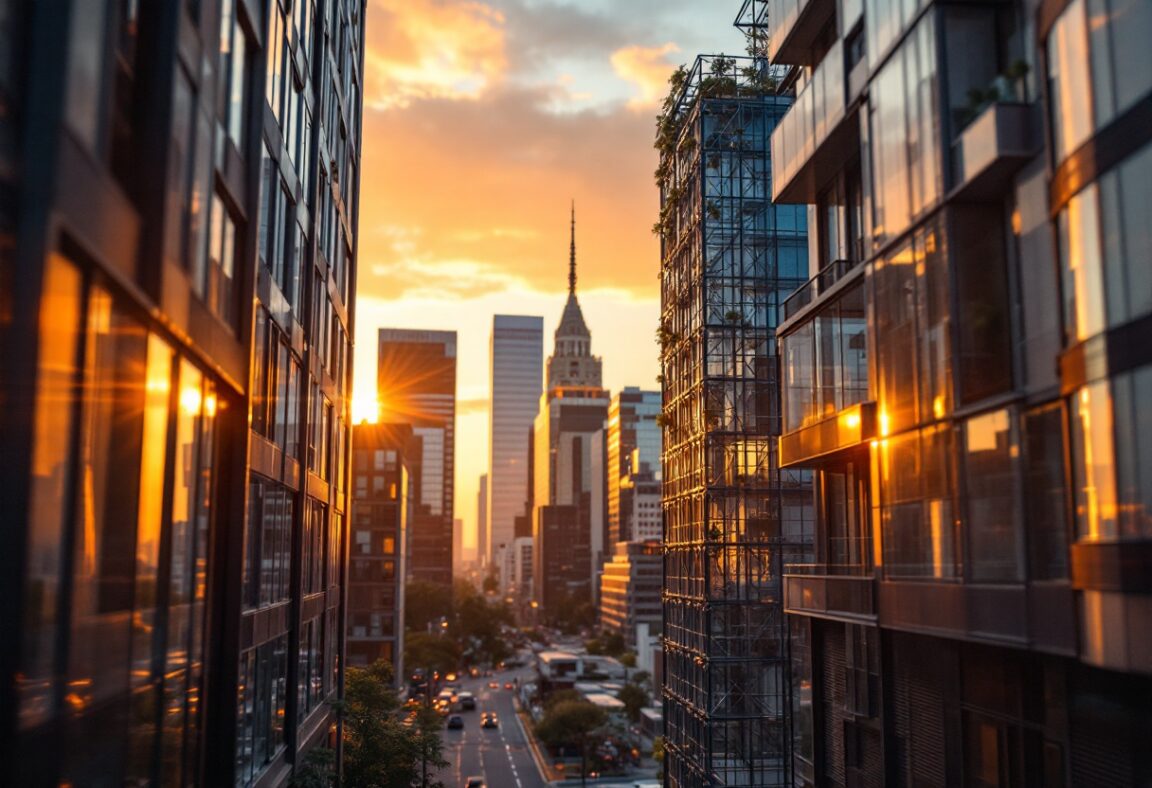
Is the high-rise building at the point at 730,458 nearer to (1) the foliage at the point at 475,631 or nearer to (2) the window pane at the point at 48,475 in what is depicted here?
(2) the window pane at the point at 48,475

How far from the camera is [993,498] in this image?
17625 millimetres

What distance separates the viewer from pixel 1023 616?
54.9 ft

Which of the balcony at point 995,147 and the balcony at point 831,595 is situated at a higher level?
the balcony at point 995,147

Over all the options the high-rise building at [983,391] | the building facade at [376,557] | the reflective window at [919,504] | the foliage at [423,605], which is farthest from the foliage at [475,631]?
the reflective window at [919,504]

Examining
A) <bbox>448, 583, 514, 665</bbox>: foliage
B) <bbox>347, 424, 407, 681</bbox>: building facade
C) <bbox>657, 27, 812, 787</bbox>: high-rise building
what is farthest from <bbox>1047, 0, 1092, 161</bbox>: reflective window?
<bbox>448, 583, 514, 665</bbox>: foliage

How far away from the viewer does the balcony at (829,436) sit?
23031mm

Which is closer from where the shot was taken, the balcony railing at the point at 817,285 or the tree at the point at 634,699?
the balcony railing at the point at 817,285

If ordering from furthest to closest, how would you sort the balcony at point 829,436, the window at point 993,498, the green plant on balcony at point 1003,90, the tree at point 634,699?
1. the tree at point 634,699
2. the balcony at point 829,436
3. the green plant on balcony at point 1003,90
4. the window at point 993,498

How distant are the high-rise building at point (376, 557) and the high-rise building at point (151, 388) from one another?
55239mm

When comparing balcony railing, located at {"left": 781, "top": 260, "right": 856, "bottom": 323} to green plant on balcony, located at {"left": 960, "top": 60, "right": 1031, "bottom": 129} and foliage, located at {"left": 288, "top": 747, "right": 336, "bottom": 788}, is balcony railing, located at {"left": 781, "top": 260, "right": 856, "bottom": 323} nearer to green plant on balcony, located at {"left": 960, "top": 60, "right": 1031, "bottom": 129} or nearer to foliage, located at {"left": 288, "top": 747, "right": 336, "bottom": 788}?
green plant on balcony, located at {"left": 960, "top": 60, "right": 1031, "bottom": 129}

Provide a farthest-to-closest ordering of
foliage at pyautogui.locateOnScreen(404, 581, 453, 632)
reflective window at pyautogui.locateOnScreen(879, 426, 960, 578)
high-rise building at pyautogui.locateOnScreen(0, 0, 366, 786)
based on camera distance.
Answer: foliage at pyautogui.locateOnScreen(404, 581, 453, 632), reflective window at pyautogui.locateOnScreen(879, 426, 960, 578), high-rise building at pyautogui.locateOnScreen(0, 0, 366, 786)

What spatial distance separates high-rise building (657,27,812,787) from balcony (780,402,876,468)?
2010 cm

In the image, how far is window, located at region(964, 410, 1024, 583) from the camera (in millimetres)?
17141

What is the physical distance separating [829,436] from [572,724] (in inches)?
2411
